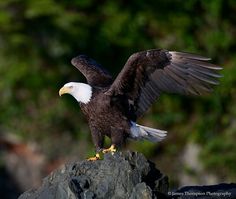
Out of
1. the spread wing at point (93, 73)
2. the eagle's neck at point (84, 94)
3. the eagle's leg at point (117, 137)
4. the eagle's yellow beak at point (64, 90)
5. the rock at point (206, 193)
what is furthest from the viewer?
the spread wing at point (93, 73)

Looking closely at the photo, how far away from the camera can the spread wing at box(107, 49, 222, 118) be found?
7.00m

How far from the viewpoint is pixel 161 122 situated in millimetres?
12086

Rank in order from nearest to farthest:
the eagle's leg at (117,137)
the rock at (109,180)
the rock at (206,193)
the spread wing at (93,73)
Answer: the rock at (109,180) < the rock at (206,193) < the eagle's leg at (117,137) < the spread wing at (93,73)

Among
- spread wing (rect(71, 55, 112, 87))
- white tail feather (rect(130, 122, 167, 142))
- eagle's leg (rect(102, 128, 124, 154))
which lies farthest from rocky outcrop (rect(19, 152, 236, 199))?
spread wing (rect(71, 55, 112, 87))

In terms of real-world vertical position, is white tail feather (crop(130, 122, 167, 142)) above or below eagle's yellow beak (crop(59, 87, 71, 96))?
below

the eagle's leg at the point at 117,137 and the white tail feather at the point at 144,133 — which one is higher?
the eagle's leg at the point at 117,137

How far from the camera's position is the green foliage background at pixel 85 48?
39.3ft

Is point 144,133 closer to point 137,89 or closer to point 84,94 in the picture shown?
point 137,89

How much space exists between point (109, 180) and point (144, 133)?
126 centimetres

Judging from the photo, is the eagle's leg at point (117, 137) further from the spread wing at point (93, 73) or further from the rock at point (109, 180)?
the rock at point (109, 180)

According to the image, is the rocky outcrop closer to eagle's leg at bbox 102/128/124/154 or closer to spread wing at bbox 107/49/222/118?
eagle's leg at bbox 102/128/124/154

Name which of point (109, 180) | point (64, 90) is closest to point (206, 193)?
point (109, 180)

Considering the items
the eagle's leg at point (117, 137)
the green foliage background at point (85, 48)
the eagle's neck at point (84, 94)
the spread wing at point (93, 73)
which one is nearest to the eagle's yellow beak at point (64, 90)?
the eagle's neck at point (84, 94)

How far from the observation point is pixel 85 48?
1224 cm
